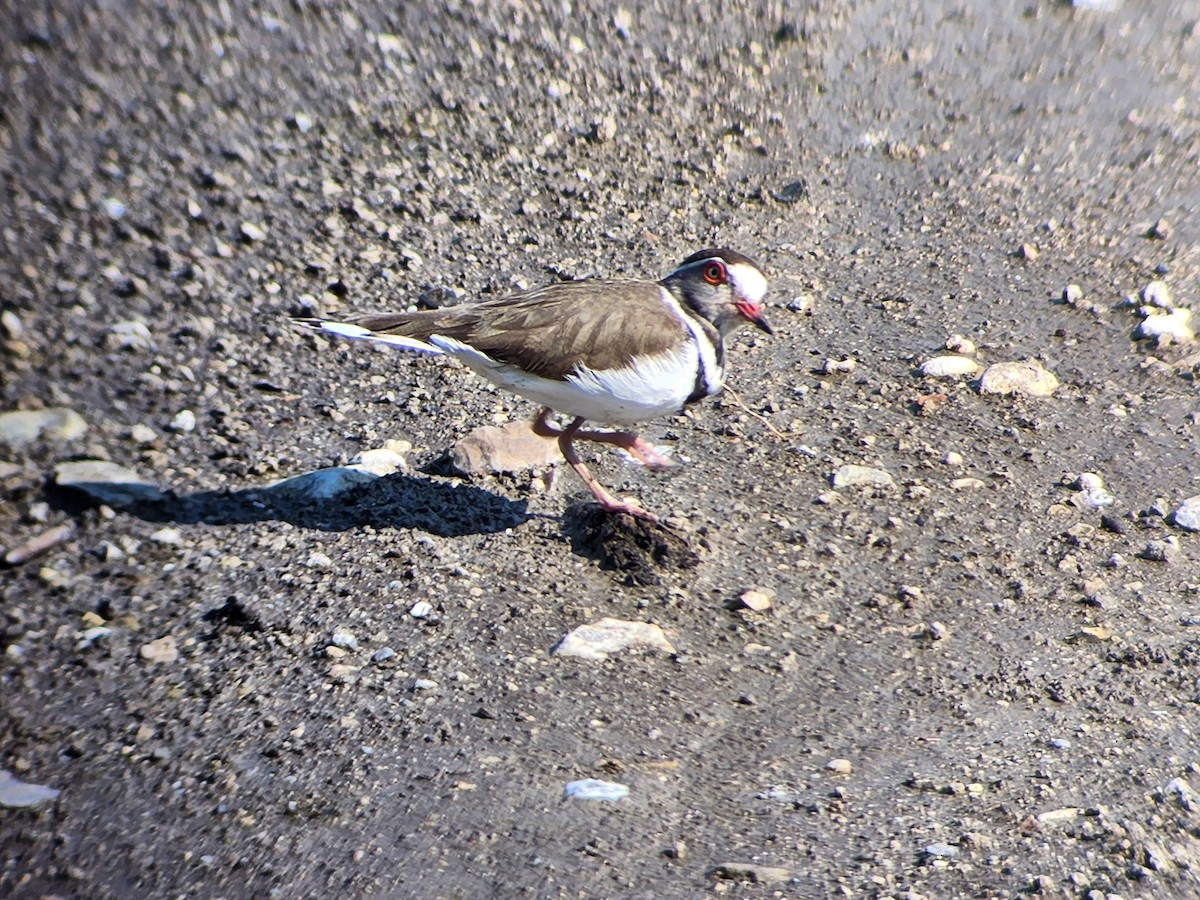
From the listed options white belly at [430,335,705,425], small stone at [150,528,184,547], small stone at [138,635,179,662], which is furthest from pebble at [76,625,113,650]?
white belly at [430,335,705,425]

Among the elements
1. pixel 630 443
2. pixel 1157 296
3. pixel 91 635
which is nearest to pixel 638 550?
pixel 630 443

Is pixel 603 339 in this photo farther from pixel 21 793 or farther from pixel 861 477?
pixel 21 793

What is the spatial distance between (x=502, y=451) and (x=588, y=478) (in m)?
0.65

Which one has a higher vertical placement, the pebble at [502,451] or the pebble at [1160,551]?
the pebble at [1160,551]

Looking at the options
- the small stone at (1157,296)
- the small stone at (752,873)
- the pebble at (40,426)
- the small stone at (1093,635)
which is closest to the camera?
the small stone at (752,873)

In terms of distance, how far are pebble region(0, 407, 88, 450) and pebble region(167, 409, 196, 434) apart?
16.0 inches

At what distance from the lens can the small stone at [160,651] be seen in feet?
15.6

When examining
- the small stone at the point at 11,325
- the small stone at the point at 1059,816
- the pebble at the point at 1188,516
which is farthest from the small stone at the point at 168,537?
the pebble at the point at 1188,516

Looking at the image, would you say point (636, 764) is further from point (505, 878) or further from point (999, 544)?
point (999, 544)

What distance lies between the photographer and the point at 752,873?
3.82 metres

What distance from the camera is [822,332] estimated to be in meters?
7.10

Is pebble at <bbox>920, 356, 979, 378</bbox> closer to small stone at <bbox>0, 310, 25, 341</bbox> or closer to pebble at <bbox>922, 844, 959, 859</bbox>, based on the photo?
pebble at <bbox>922, 844, 959, 859</bbox>

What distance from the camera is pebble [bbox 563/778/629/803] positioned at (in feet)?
13.5

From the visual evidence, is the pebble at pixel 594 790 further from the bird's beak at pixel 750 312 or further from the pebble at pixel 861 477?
the bird's beak at pixel 750 312
